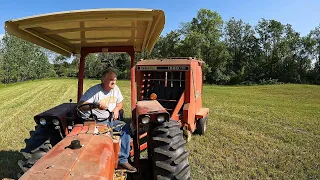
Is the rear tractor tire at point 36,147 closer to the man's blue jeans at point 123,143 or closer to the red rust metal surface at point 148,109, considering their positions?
the man's blue jeans at point 123,143

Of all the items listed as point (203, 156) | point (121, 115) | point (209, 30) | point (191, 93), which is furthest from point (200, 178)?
point (209, 30)

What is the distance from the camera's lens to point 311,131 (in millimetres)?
8789

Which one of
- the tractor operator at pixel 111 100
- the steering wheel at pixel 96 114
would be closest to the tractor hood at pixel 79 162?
the steering wheel at pixel 96 114

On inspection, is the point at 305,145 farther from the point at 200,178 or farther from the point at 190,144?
the point at 200,178

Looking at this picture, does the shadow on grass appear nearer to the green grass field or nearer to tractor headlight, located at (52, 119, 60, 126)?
the green grass field

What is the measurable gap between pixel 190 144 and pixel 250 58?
51.5 m

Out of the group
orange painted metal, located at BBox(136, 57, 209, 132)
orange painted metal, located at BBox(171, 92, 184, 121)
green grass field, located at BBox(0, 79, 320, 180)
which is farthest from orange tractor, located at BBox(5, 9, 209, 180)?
orange painted metal, located at BBox(136, 57, 209, 132)

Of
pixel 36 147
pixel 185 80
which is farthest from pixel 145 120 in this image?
pixel 185 80

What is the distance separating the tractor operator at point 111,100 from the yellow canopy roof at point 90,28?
1.80 feet

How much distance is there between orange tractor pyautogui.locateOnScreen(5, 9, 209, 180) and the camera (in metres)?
2.49

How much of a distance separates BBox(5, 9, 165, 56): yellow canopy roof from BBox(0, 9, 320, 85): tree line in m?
36.5

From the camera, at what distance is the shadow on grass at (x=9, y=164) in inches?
183

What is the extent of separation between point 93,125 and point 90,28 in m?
1.19

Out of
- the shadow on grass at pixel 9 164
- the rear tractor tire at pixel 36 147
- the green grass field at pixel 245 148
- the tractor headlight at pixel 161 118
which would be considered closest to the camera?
the rear tractor tire at pixel 36 147
